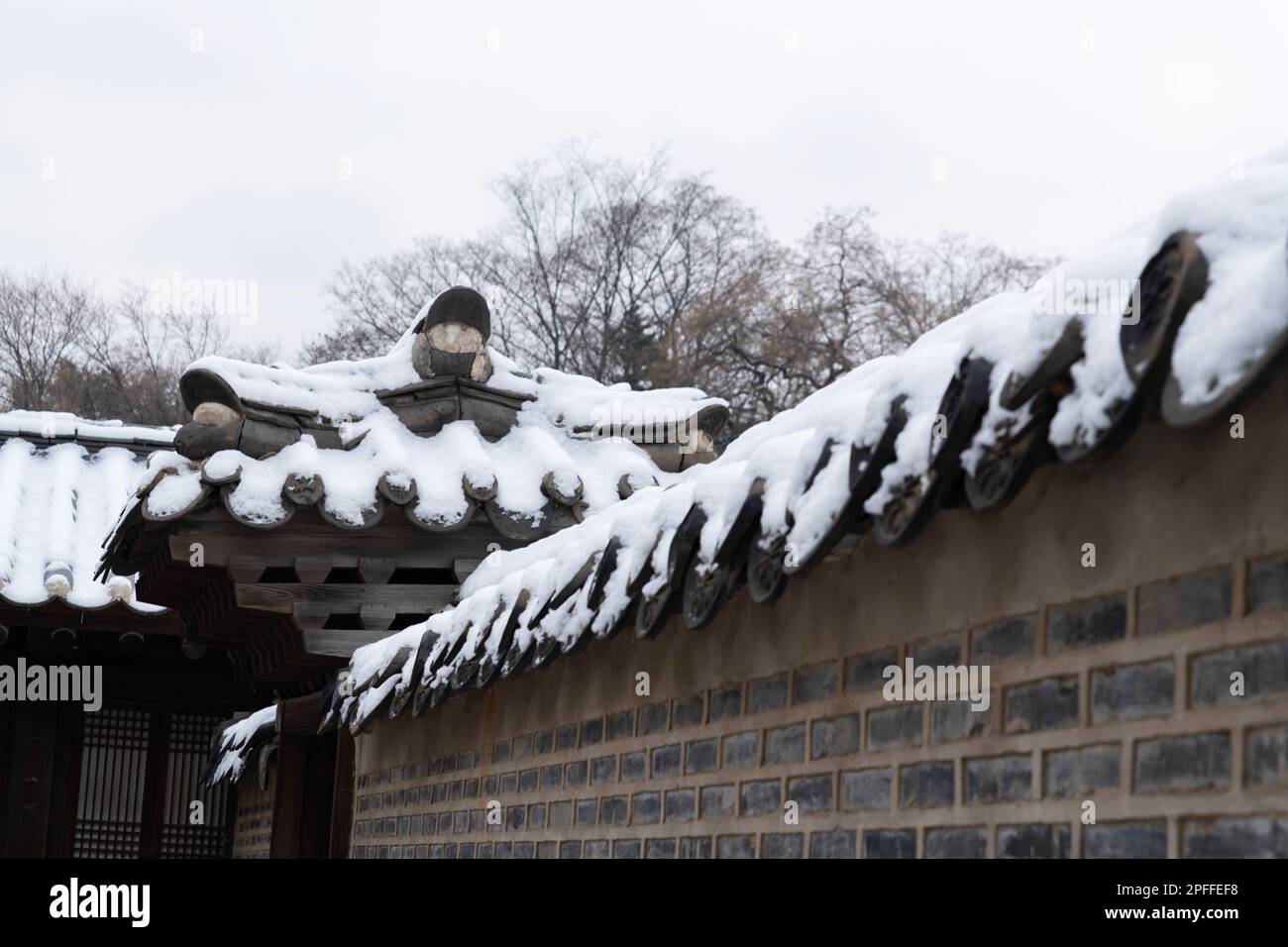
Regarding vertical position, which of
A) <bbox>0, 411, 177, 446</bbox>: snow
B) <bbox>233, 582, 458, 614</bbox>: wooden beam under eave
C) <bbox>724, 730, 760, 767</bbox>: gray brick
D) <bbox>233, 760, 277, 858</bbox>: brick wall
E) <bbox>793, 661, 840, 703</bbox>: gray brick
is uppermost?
<bbox>0, 411, 177, 446</bbox>: snow

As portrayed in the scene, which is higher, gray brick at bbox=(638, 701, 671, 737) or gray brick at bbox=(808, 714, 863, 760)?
gray brick at bbox=(638, 701, 671, 737)

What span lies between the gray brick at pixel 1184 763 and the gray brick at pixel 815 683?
3.25 ft

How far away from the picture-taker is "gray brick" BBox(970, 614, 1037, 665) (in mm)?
2469

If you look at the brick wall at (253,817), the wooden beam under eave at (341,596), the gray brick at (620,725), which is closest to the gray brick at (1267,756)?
the gray brick at (620,725)

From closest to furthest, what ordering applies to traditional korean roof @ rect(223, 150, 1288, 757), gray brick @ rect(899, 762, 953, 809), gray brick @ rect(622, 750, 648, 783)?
traditional korean roof @ rect(223, 150, 1288, 757)
gray brick @ rect(899, 762, 953, 809)
gray brick @ rect(622, 750, 648, 783)

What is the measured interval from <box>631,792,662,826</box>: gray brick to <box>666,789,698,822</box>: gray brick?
66 millimetres

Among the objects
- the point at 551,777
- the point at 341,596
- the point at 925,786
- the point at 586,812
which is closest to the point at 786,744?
the point at 925,786

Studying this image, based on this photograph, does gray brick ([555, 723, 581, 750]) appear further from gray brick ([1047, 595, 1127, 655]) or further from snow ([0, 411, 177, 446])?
snow ([0, 411, 177, 446])

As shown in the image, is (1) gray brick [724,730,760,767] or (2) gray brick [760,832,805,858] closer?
(2) gray brick [760,832,805,858]

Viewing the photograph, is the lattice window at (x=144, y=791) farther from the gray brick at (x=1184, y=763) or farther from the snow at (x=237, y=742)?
the gray brick at (x=1184, y=763)

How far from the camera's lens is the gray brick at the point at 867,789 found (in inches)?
111

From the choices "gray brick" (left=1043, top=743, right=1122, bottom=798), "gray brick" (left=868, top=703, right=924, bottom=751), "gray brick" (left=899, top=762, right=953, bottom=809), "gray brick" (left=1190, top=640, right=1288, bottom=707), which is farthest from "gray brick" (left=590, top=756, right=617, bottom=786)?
"gray brick" (left=1190, top=640, right=1288, bottom=707)

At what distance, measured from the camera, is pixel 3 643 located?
34.8 feet
